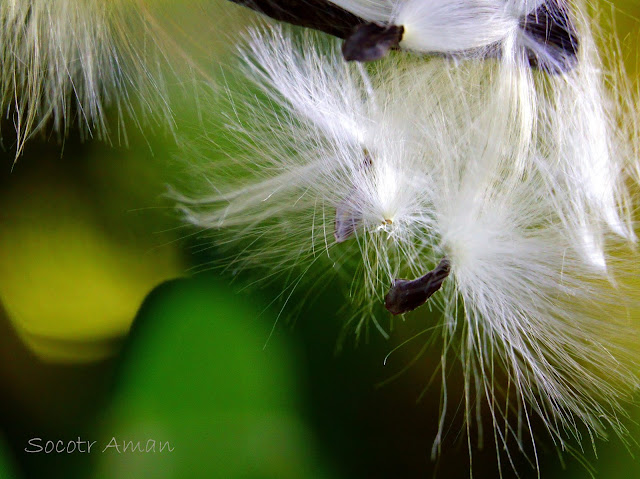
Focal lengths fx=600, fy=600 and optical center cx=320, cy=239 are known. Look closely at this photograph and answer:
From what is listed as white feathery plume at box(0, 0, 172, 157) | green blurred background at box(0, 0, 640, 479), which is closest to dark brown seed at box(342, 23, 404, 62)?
white feathery plume at box(0, 0, 172, 157)

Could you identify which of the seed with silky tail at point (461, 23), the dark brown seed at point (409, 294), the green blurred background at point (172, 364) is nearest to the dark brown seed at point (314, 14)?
the seed with silky tail at point (461, 23)

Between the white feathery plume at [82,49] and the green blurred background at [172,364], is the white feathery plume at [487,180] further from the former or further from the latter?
the green blurred background at [172,364]

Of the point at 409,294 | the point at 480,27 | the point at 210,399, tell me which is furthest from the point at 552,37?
the point at 210,399

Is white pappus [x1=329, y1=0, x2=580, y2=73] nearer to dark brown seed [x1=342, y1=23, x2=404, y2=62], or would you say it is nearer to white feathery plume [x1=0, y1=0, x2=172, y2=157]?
dark brown seed [x1=342, y1=23, x2=404, y2=62]

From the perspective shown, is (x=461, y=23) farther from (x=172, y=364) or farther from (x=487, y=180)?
(x=172, y=364)

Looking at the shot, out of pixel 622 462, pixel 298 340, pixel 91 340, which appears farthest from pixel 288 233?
pixel 622 462
